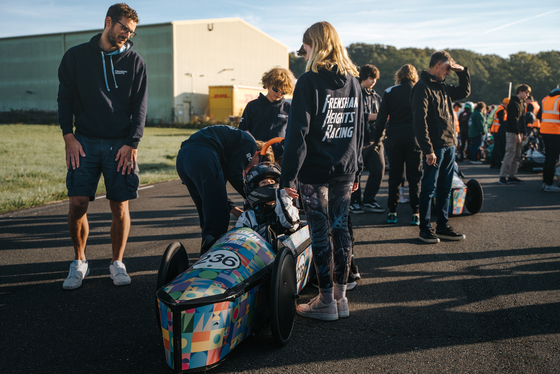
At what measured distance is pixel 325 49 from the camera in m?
2.84

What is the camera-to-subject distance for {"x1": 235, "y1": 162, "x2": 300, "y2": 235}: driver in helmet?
126 inches

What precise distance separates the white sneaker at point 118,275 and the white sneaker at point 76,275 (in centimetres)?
24

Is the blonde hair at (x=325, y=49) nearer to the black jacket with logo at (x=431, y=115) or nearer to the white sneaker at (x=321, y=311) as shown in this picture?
the white sneaker at (x=321, y=311)

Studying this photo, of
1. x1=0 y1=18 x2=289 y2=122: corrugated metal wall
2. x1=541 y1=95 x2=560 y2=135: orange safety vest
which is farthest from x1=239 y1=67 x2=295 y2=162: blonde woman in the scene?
x1=0 y1=18 x2=289 y2=122: corrugated metal wall

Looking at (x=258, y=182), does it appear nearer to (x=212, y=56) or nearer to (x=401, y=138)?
(x=401, y=138)

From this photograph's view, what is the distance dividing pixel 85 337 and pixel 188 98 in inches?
1382

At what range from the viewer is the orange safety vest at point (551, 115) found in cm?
794

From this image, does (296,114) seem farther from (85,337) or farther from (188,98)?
(188,98)

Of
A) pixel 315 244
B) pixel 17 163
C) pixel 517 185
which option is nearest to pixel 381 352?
pixel 315 244

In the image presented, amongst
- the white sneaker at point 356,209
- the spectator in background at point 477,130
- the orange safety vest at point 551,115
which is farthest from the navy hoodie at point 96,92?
the spectator in background at point 477,130

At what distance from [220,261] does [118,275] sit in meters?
1.56

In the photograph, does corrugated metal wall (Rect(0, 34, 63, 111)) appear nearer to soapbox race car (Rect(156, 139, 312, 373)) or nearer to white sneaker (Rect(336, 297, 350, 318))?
soapbox race car (Rect(156, 139, 312, 373))

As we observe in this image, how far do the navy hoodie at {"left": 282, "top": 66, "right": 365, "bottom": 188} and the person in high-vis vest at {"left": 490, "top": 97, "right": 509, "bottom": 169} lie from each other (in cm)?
1038

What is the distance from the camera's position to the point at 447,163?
4.99 meters
